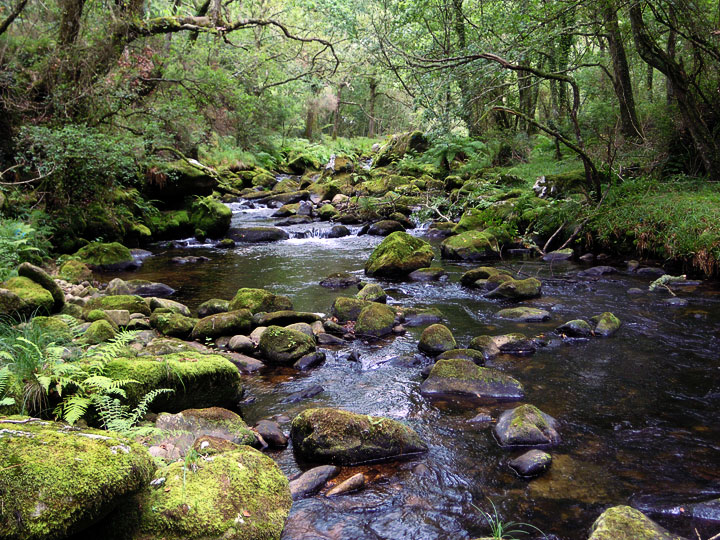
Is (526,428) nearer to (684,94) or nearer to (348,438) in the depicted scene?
(348,438)

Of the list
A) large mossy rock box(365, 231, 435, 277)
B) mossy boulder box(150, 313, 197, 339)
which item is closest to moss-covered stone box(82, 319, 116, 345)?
mossy boulder box(150, 313, 197, 339)

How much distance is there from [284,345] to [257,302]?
5.94 ft

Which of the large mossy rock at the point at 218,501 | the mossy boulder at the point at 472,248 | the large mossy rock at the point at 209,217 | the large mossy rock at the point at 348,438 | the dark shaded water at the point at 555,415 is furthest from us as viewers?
the large mossy rock at the point at 209,217

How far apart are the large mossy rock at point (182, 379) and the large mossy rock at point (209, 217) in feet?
35.0

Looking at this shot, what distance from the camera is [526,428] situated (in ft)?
13.5

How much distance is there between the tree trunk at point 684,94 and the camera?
10.7m

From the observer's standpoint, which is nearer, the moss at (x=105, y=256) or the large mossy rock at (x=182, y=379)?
the large mossy rock at (x=182, y=379)

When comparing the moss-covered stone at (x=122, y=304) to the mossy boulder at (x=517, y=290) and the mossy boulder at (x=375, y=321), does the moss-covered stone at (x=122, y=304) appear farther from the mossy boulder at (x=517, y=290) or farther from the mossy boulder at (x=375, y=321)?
the mossy boulder at (x=517, y=290)

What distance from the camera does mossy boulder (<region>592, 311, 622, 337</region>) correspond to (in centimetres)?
672

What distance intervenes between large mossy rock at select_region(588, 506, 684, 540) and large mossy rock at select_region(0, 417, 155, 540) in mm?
2485

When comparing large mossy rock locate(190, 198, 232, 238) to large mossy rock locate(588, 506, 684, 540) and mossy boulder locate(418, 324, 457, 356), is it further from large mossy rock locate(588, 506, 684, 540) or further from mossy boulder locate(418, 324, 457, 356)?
large mossy rock locate(588, 506, 684, 540)

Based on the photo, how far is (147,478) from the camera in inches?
96.5

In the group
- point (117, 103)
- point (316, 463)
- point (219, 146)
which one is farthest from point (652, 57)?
point (219, 146)

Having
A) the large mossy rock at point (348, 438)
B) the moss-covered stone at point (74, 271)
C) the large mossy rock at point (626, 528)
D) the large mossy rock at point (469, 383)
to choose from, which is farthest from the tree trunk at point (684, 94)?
the moss-covered stone at point (74, 271)
